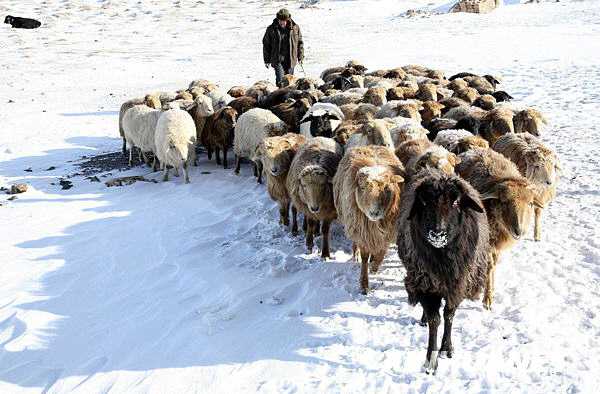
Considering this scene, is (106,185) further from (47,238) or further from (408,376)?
(408,376)

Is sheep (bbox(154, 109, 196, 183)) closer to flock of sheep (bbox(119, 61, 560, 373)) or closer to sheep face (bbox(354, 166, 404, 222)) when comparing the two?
flock of sheep (bbox(119, 61, 560, 373))

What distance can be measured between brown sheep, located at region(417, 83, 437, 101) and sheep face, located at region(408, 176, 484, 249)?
22.0ft

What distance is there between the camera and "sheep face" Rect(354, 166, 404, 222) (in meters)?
4.46

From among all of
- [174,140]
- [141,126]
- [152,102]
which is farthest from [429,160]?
[152,102]

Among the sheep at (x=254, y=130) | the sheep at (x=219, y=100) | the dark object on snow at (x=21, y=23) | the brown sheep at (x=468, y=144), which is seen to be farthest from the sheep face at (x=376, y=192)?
the dark object on snow at (x=21, y=23)

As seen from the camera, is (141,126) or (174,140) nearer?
(174,140)

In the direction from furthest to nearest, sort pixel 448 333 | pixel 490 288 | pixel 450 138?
1. pixel 450 138
2. pixel 490 288
3. pixel 448 333

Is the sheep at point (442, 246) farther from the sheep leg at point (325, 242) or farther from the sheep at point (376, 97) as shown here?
the sheep at point (376, 97)

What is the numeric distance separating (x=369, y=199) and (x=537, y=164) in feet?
7.21

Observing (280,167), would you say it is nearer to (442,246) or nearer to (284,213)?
(284,213)

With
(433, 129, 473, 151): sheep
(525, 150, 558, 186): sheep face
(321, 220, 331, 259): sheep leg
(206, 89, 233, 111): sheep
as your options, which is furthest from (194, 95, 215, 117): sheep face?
(525, 150, 558, 186): sheep face

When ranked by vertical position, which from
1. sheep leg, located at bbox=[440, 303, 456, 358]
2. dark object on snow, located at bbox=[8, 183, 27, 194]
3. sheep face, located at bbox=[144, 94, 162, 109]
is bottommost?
sheep leg, located at bbox=[440, 303, 456, 358]

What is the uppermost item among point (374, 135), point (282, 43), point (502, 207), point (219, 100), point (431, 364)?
point (282, 43)

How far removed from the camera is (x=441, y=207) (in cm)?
331
